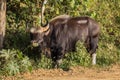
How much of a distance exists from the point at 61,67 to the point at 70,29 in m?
A: 1.22

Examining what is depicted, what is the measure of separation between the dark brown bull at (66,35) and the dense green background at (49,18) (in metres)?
0.30

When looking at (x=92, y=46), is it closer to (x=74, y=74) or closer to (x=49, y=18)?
(x=74, y=74)

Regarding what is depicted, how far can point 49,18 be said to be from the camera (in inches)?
535

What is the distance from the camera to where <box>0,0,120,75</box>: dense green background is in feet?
34.7

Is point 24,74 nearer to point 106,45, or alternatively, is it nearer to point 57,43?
point 57,43

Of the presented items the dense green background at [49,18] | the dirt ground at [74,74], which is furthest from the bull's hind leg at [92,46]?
the dirt ground at [74,74]

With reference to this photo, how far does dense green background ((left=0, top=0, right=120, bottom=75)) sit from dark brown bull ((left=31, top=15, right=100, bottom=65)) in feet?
0.98

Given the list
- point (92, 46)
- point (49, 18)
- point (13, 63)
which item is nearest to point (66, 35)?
point (92, 46)

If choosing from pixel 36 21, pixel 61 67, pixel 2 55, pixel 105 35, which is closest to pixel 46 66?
pixel 61 67

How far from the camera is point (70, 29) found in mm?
11672

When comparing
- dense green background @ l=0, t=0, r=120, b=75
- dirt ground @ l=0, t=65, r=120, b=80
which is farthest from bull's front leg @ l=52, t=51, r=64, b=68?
dirt ground @ l=0, t=65, r=120, b=80

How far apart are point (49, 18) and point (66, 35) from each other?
221 cm

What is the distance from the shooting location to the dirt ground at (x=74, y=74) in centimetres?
995

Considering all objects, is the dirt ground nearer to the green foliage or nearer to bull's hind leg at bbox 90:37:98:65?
the green foliage
